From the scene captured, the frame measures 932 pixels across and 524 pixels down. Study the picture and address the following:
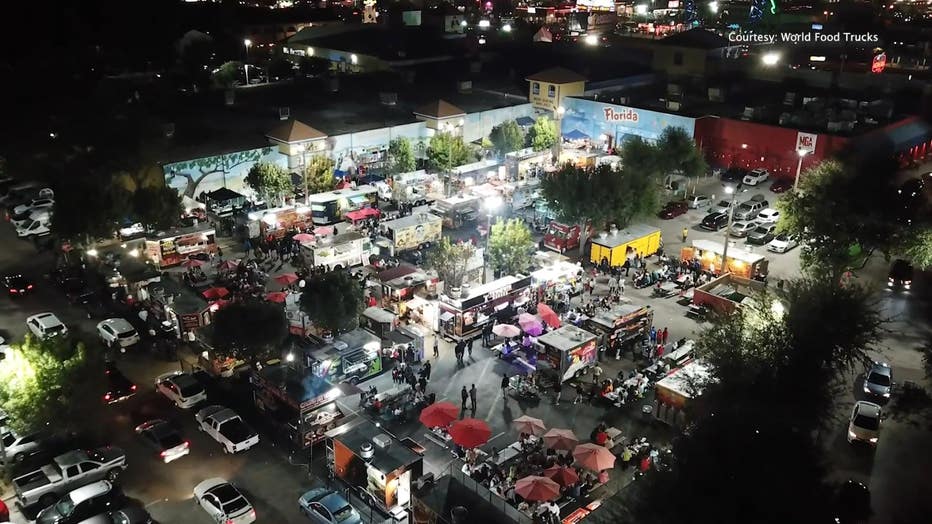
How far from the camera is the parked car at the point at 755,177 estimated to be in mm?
48219

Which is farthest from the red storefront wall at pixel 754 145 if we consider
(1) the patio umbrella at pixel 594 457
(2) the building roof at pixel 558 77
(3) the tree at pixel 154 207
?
(3) the tree at pixel 154 207

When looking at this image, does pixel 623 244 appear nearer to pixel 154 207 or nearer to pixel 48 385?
pixel 154 207

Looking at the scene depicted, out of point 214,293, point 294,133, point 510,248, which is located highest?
point 294,133

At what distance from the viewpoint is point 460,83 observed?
59281 mm

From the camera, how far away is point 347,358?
25.6 m

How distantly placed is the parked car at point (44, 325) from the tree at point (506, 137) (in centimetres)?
3094

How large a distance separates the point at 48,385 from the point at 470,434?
11.9 m

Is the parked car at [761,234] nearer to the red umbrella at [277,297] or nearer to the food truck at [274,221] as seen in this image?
the food truck at [274,221]

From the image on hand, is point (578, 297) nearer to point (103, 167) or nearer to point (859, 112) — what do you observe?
point (103, 167)

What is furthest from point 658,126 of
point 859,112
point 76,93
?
point 76,93

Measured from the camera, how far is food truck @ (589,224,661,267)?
35.8 m

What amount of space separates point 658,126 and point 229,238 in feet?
101

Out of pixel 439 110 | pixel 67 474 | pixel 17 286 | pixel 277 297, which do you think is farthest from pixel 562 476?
pixel 439 110

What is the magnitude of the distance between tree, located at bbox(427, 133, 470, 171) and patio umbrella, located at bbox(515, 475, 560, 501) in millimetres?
30770
